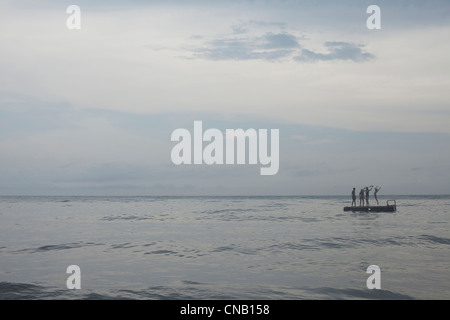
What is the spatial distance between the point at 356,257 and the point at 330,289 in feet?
16.8

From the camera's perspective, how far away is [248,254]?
16.7 m

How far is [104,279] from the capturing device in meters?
12.2
